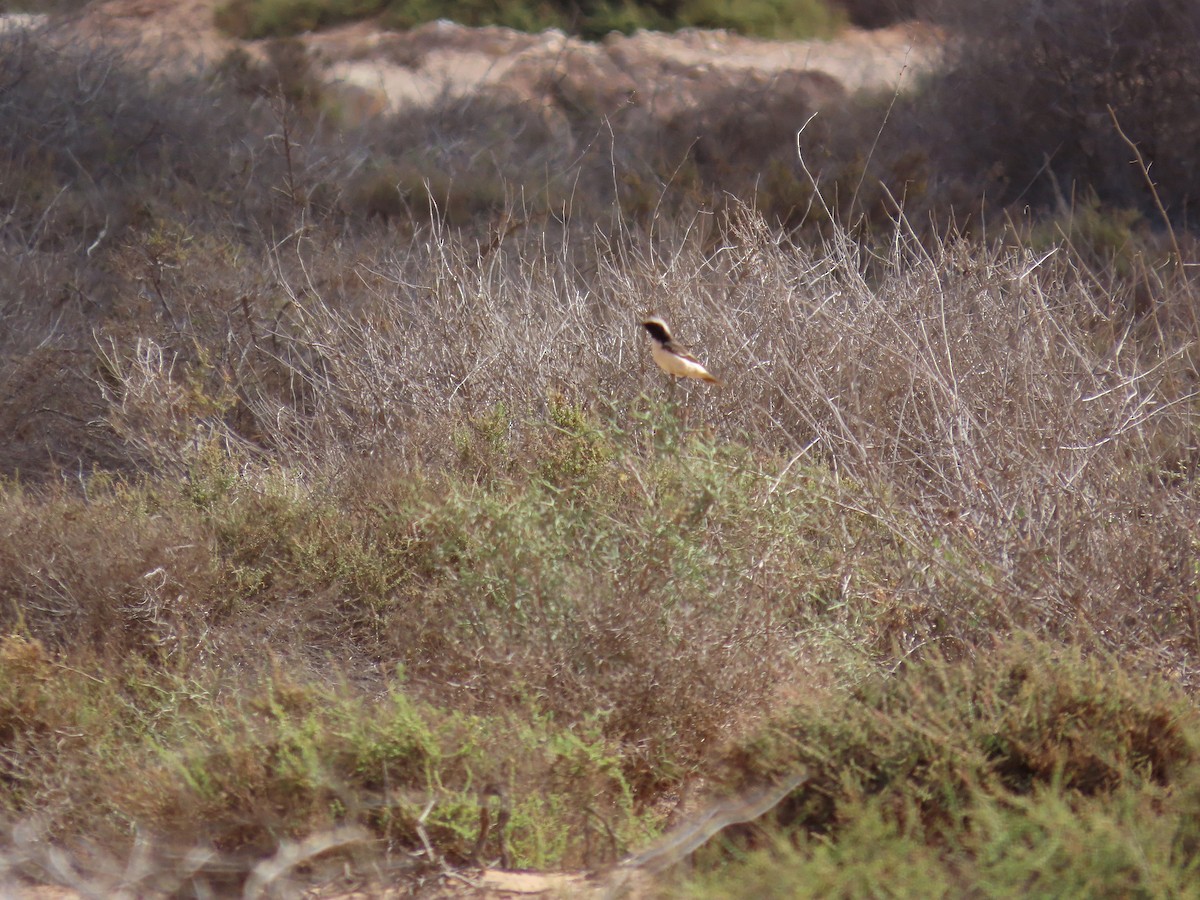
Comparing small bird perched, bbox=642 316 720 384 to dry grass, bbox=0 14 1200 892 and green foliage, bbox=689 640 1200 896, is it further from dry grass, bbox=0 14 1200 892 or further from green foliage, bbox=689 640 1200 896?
green foliage, bbox=689 640 1200 896

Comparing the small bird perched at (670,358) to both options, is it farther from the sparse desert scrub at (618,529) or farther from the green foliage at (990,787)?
the green foliage at (990,787)

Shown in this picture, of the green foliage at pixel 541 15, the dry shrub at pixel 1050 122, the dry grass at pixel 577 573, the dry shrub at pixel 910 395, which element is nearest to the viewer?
the dry grass at pixel 577 573

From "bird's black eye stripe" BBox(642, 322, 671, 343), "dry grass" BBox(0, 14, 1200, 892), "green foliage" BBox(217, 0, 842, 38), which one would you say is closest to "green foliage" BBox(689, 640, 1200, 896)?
"dry grass" BBox(0, 14, 1200, 892)

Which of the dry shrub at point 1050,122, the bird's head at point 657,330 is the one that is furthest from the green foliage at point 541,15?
the bird's head at point 657,330

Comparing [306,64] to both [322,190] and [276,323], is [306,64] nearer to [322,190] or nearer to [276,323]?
[322,190]

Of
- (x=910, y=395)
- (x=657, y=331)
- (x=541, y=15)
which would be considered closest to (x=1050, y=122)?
(x=910, y=395)

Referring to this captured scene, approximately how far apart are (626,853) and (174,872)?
→ 1.01m

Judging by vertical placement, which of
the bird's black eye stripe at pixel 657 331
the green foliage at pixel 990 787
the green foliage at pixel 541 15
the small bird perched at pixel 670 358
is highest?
the bird's black eye stripe at pixel 657 331

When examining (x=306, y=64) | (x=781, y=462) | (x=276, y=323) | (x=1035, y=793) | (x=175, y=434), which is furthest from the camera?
(x=306, y=64)

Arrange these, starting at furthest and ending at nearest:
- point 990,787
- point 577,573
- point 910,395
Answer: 1. point 910,395
2. point 577,573
3. point 990,787

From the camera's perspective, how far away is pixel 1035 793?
2.59 meters

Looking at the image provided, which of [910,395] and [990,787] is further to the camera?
[910,395]

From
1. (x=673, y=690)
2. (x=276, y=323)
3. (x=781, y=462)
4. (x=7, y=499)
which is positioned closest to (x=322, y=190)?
(x=276, y=323)

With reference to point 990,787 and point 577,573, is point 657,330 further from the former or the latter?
point 990,787
